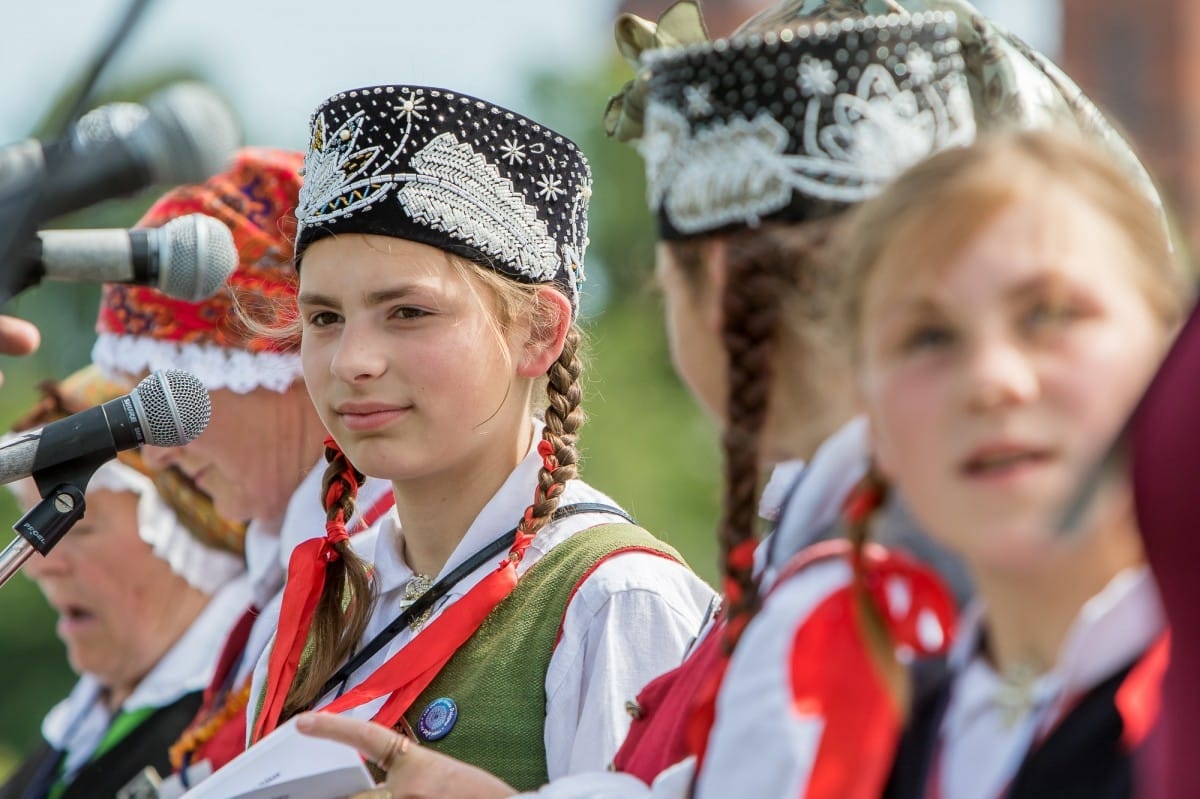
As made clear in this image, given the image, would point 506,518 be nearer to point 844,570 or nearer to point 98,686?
point 844,570

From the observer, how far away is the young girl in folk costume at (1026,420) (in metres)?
1.48

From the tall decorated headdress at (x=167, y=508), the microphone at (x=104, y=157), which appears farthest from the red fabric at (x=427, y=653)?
the tall decorated headdress at (x=167, y=508)

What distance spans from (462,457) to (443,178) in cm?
47

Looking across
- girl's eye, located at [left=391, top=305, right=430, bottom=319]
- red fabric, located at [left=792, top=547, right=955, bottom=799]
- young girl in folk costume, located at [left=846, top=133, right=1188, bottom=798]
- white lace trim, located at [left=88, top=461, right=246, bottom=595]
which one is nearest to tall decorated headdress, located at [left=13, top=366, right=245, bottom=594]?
white lace trim, located at [left=88, top=461, right=246, bottom=595]

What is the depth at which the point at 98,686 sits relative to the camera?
4.73 metres

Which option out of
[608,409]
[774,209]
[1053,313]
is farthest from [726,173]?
[608,409]

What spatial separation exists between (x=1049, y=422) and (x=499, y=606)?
1.48m

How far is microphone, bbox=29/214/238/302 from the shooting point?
2.16 meters

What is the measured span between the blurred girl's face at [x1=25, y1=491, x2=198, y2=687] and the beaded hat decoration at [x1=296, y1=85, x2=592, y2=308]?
1929 millimetres

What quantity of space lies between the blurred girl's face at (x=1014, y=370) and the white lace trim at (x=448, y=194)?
140cm

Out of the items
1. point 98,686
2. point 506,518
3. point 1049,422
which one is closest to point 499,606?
point 506,518

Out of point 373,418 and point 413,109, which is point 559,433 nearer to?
point 373,418

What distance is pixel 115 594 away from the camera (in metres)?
4.68

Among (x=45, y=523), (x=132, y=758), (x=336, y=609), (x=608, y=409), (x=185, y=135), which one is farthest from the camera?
(x=608, y=409)
